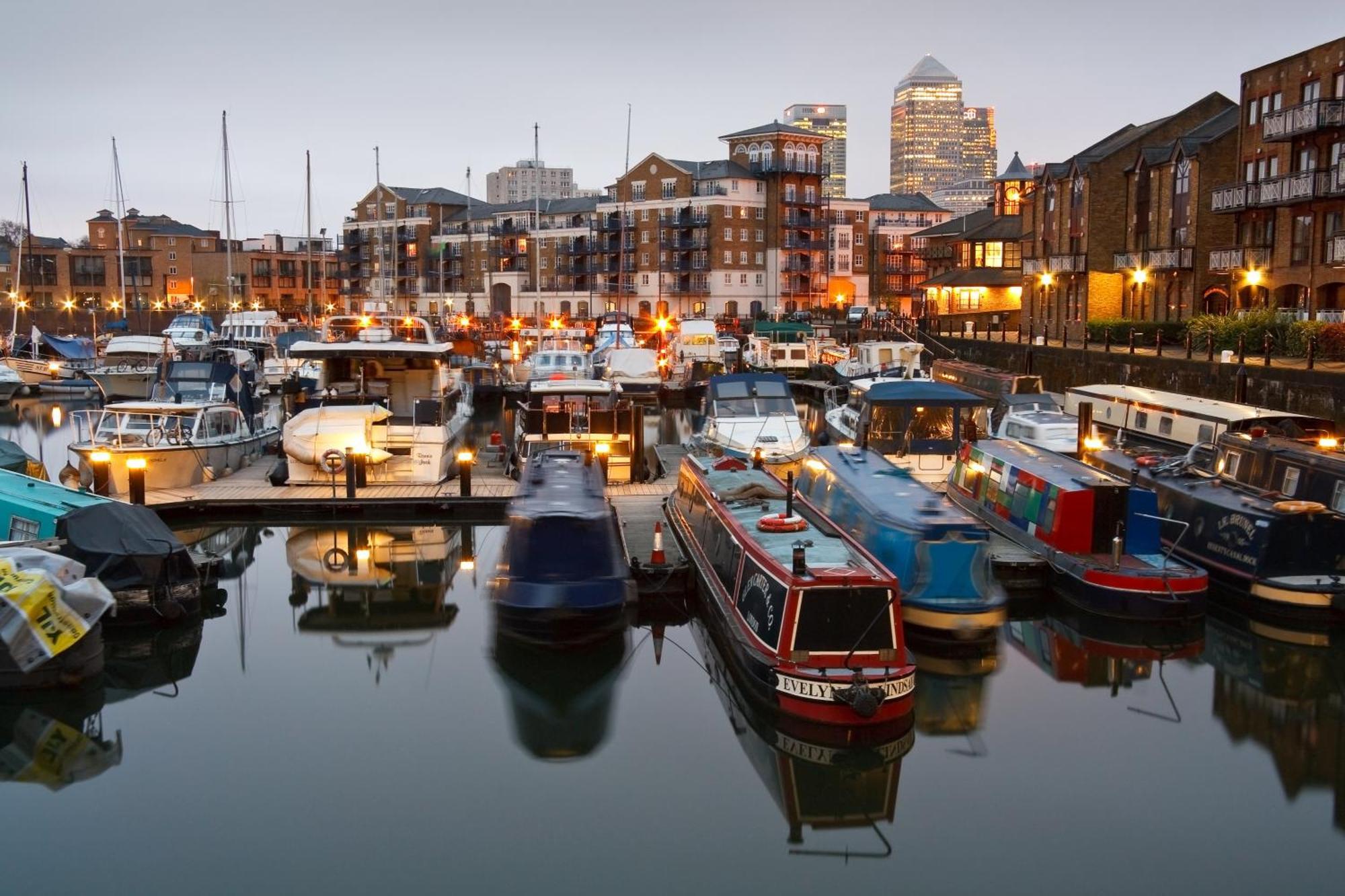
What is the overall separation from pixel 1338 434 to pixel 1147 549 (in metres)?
14.3

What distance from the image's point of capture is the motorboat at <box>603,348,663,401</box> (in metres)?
56.2

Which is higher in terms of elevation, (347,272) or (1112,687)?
(347,272)

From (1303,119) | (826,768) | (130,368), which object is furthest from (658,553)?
(130,368)

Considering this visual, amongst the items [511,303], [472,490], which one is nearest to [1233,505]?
[472,490]

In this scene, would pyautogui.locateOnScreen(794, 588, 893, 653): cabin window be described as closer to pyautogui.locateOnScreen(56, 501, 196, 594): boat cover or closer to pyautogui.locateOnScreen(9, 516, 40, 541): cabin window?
pyautogui.locateOnScreen(56, 501, 196, 594): boat cover

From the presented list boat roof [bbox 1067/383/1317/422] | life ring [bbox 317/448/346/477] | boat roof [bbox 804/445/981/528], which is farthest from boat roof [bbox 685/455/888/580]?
boat roof [bbox 1067/383/1317/422]

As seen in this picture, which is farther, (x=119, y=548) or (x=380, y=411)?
(x=380, y=411)

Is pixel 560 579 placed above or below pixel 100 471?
below

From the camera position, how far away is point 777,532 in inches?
722

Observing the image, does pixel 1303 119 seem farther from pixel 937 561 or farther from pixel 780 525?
pixel 780 525

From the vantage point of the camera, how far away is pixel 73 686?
1722 centimetres

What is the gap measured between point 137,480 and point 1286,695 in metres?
22.9

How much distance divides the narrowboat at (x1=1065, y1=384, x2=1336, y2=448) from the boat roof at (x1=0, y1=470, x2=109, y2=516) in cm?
2363

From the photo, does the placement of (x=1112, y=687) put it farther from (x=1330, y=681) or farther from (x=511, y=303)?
(x=511, y=303)
